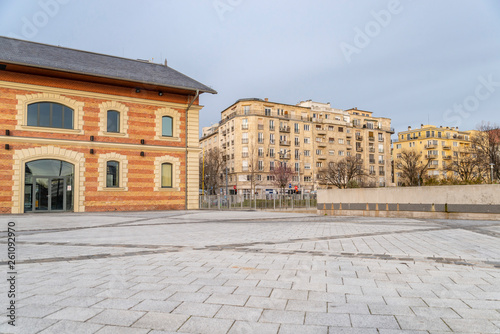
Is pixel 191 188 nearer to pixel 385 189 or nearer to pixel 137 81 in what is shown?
pixel 137 81

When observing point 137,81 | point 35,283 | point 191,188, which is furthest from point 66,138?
point 35,283

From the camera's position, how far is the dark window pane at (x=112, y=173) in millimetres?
22156

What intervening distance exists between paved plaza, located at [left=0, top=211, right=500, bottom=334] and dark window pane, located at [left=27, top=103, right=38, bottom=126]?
50.4ft

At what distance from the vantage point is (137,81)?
22125 mm

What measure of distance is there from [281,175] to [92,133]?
44.1 m

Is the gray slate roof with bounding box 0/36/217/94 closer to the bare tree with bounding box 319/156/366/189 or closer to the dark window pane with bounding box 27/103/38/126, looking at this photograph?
the dark window pane with bounding box 27/103/38/126

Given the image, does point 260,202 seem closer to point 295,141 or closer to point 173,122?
point 173,122

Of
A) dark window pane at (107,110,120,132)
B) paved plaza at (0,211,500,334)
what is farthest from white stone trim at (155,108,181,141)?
paved plaza at (0,211,500,334)

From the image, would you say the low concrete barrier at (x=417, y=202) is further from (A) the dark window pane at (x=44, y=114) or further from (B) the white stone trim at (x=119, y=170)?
(A) the dark window pane at (x=44, y=114)

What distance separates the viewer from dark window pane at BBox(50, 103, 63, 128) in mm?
20828

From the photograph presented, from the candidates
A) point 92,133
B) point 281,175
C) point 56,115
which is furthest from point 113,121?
point 281,175

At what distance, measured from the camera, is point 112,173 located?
73.2 feet

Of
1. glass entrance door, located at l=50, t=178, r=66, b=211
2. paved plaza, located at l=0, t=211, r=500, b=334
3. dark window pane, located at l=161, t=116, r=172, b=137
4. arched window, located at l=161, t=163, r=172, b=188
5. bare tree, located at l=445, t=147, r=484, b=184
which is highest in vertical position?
dark window pane, located at l=161, t=116, r=172, b=137

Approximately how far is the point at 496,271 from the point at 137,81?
21807 millimetres
